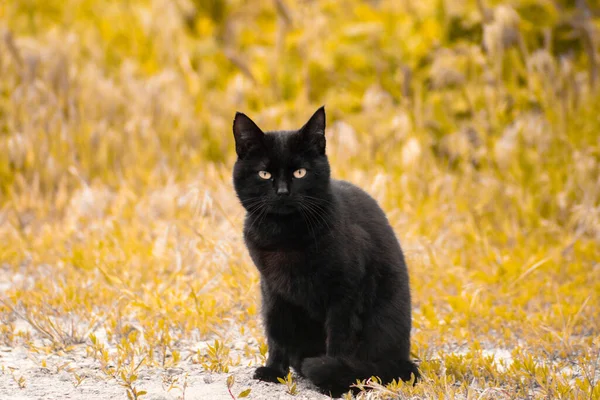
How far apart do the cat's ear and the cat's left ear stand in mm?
169

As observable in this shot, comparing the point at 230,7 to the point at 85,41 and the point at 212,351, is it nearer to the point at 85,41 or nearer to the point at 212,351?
the point at 85,41

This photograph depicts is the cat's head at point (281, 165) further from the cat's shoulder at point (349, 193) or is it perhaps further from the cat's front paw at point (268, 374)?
the cat's front paw at point (268, 374)

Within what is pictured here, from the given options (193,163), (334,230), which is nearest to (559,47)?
(193,163)

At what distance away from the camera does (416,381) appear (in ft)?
9.26

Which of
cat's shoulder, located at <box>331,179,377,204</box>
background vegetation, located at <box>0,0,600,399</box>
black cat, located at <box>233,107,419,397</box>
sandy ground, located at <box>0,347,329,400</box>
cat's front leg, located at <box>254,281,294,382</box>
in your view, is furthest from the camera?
background vegetation, located at <box>0,0,600,399</box>

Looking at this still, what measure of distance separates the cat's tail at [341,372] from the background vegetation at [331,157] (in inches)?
4.5

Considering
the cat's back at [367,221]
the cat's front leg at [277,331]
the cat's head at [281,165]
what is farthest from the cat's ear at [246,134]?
the cat's front leg at [277,331]

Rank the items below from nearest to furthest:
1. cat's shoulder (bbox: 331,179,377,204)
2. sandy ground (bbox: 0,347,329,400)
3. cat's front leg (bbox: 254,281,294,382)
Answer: sandy ground (bbox: 0,347,329,400) < cat's front leg (bbox: 254,281,294,382) < cat's shoulder (bbox: 331,179,377,204)

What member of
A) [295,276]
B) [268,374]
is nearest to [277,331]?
[268,374]

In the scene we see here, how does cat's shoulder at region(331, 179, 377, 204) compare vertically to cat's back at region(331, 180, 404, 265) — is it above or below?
above

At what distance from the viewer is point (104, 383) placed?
2.72 m

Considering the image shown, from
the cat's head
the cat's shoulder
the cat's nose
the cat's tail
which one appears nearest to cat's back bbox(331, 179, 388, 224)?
the cat's shoulder

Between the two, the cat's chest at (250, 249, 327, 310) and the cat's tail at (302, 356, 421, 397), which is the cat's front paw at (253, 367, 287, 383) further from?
the cat's chest at (250, 249, 327, 310)

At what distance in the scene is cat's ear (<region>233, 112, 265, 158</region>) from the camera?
2746 mm
